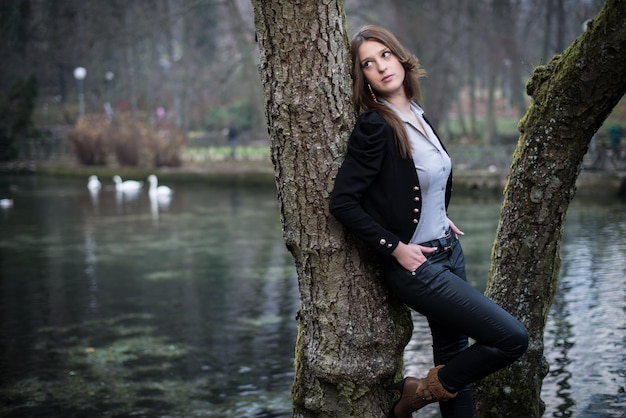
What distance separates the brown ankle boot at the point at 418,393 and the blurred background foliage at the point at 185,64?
1677 centimetres

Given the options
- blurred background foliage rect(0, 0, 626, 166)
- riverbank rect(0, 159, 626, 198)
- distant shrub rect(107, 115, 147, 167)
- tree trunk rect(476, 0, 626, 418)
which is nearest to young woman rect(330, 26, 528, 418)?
tree trunk rect(476, 0, 626, 418)

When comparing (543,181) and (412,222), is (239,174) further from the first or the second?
(412,222)

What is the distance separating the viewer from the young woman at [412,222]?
3.44 metres

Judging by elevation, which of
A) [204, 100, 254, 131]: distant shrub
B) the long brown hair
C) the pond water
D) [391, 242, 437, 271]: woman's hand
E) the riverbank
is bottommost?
the pond water

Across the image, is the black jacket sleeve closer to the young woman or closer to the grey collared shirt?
the young woman

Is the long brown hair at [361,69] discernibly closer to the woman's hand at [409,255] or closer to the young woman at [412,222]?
the young woman at [412,222]

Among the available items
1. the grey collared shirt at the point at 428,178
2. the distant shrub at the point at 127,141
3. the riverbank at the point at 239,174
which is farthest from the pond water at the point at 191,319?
the distant shrub at the point at 127,141

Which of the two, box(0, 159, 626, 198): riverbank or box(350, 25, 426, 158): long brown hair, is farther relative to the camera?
box(0, 159, 626, 198): riverbank

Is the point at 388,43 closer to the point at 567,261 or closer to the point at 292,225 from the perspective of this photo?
the point at 292,225

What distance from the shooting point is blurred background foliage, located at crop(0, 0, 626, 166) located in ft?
94.8

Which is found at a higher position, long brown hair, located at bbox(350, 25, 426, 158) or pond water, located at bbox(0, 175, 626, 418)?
long brown hair, located at bbox(350, 25, 426, 158)

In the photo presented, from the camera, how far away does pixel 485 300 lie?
3453mm

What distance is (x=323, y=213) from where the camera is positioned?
3.61 meters

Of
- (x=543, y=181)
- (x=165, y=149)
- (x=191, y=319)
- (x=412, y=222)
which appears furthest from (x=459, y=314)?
(x=165, y=149)
